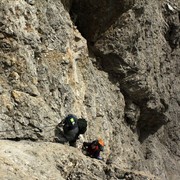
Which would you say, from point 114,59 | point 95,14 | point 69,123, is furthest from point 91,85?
point 69,123

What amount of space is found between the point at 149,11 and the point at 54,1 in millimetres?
10835

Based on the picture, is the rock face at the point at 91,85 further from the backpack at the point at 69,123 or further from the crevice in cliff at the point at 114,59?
the backpack at the point at 69,123

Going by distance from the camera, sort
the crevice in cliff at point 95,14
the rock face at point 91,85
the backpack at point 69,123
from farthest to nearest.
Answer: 1. the crevice in cliff at point 95,14
2. the backpack at point 69,123
3. the rock face at point 91,85

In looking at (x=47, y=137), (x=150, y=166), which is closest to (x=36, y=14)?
(x=47, y=137)

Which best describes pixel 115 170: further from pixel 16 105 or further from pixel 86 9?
pixel 86 9

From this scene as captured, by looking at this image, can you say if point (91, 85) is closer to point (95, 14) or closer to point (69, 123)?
point (95, 14)

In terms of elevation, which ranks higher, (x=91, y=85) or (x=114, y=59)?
(x=114, y=59)

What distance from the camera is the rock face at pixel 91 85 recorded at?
623 inches

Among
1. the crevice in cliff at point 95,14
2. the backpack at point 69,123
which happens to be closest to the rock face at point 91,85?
the crevice in cliff at point 95,14

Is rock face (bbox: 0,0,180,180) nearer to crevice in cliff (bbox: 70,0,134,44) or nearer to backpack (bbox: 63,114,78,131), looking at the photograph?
crevice in cliff (bbox: 70,0,134,44)

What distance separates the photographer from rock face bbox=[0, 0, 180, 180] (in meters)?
15.8

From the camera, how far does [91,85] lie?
2438cm

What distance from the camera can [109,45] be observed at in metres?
27.2

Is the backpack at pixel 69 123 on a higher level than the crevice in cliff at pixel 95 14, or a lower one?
lower
